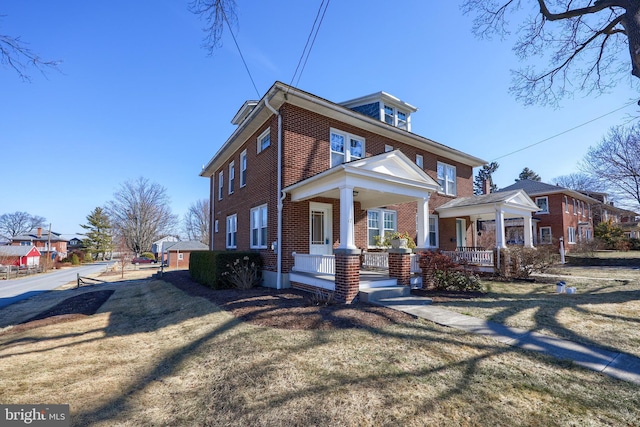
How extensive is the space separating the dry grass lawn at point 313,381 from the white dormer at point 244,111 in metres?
10.8

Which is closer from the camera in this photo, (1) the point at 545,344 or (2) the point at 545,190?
(1) the point at 545,344

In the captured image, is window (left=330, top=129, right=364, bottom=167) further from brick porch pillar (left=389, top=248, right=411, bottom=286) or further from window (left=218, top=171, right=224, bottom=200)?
window (left=218, top=171, right=224, bottom=200)

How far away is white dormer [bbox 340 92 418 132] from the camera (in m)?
14.2

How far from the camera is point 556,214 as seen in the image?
27.6 metres

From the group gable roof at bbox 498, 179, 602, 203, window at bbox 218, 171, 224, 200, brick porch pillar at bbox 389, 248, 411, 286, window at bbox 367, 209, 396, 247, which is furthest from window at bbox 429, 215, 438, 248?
gable roof at bbox 498, 179, 602, 203

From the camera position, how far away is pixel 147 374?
13.9 ft

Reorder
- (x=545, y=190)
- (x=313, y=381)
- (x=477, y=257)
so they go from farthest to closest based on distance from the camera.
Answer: (x=545, y=190) < (x=477, y=257) < (x=313, y=381)

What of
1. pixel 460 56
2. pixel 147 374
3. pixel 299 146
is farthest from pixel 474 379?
pixel 460 56

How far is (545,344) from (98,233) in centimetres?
6535

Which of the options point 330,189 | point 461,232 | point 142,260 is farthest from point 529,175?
point 142,260

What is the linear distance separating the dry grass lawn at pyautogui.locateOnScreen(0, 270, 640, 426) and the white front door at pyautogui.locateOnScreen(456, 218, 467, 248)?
1041 centimetres

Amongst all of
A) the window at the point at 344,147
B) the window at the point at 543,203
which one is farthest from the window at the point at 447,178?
the window at the point at 543,203

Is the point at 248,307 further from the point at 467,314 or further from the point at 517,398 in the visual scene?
the point at 517,398

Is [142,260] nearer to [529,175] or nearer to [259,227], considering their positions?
[259,227]
